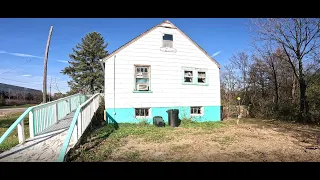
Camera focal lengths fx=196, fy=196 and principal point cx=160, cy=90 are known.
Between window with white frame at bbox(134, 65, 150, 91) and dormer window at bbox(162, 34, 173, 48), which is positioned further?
dormer window at bbox(162, 34, 173, 48)

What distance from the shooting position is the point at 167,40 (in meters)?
12.1

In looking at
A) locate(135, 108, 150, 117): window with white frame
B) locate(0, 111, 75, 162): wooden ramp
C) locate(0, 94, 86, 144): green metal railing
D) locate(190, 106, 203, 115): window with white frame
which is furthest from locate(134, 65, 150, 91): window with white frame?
locate(0, 111, 75, 162): wooden ramp

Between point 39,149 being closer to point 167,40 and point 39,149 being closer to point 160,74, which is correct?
point 160,74

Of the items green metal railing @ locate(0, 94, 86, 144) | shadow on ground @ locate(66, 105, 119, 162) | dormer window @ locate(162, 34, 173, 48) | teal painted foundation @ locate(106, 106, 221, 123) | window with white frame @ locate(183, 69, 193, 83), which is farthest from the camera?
window with white frame @ locate(183, 69, 193, 83)

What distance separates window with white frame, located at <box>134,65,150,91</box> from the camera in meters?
11.4

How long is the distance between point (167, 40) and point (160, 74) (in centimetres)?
221

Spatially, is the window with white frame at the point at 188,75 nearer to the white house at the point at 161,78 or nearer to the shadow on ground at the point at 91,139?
the white house at the point at 161,78

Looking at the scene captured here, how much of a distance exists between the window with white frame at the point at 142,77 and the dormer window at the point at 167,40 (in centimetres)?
183

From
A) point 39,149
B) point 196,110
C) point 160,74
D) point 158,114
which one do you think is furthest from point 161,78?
point 39,149

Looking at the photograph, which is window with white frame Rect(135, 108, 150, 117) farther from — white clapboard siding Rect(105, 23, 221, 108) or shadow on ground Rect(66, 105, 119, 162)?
shadow on ground Rect(66, 105, 119, 162)

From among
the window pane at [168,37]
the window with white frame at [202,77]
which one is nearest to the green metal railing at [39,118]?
the window pane at [168,37]

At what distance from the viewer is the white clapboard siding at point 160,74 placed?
434 inches
